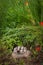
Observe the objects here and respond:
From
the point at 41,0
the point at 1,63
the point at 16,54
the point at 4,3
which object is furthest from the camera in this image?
the point at 16,54

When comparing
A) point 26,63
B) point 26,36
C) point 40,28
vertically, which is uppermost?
point 40,28

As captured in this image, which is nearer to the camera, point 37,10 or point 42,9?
point 42,9

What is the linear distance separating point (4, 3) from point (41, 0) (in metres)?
0.28

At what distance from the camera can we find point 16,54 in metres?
2.94

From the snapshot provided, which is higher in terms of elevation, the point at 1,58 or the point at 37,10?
the point at 37,10

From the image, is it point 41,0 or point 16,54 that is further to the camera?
point 16,54

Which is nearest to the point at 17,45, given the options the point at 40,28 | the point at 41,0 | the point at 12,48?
the point at 12,48

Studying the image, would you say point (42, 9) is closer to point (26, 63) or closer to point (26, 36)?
point (26, 63)

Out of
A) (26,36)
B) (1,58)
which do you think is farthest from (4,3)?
(26,36)

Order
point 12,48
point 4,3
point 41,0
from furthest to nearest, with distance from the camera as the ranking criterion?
1. point 12,48
2. point 4,3
3. point 41,0

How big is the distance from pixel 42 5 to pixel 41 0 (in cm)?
4

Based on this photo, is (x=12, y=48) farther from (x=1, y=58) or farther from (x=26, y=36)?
(x=1, y=58)

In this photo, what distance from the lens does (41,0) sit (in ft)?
5.12

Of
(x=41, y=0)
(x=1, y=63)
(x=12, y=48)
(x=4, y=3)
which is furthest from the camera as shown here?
(x=12, y=48)
